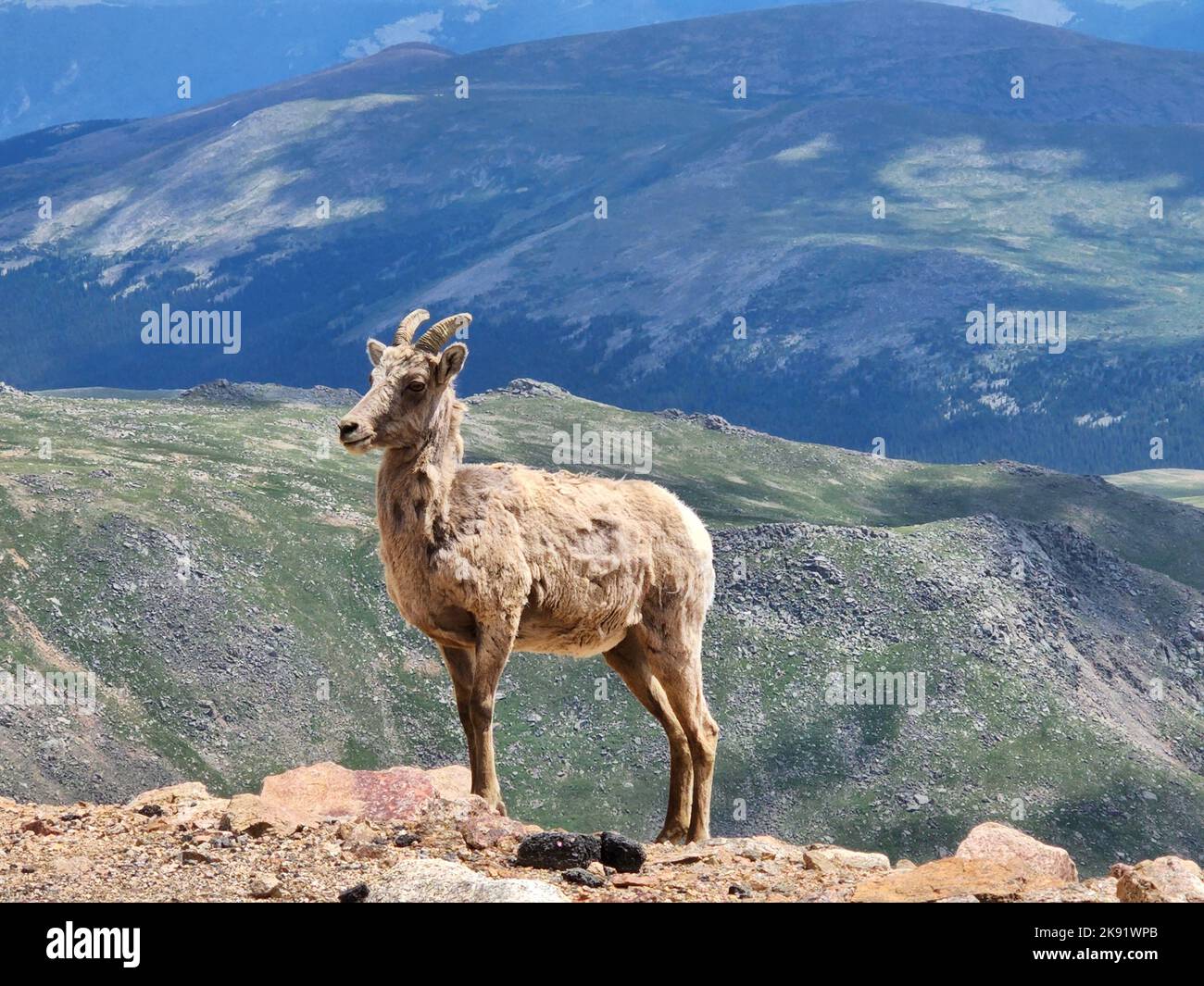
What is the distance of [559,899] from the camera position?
16.5 m

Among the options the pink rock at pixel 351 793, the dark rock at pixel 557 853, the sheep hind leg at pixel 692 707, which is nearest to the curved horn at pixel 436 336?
the sheep hind leg at pixel 692 707

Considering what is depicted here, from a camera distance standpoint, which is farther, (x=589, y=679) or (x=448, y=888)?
(x=589, y=679)

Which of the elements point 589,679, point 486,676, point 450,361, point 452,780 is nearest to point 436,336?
point 450,361

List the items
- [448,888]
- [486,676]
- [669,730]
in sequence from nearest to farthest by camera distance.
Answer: [448,888]
[486,676]
[669,730]

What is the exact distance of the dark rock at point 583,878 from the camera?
18094mm

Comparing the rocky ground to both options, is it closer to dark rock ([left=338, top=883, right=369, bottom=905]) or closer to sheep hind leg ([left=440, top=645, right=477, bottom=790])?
dark rock ([left=338, top=883, right=369, bottom=905])

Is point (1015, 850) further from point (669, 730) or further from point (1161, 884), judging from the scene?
point (1161, 884)

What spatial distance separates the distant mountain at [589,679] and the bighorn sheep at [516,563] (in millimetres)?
77572

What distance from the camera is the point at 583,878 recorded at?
1814cm

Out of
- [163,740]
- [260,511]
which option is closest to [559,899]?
[163,740]

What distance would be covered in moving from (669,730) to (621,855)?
5.83 m

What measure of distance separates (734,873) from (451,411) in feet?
24.8

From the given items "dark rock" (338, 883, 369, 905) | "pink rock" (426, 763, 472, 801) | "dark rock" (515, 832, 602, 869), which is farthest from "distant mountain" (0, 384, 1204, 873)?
"dark rock" (338, 883, 369, 905)

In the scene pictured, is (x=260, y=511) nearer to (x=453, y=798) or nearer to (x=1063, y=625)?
(x=1063, y=625)
